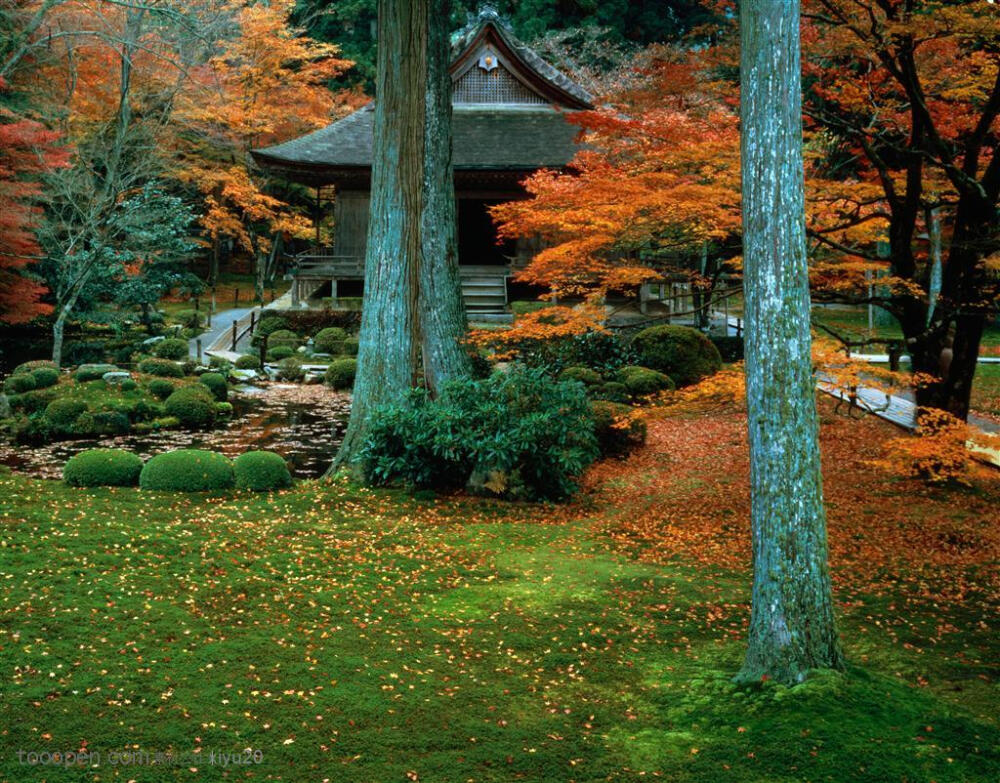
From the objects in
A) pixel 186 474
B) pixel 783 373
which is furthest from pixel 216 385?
pixel 783 373

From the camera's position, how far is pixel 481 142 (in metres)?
26.7

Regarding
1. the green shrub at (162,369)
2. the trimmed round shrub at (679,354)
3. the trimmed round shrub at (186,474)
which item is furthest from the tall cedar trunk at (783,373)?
the green shrub at (162,369)

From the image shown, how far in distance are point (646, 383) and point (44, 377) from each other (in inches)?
470

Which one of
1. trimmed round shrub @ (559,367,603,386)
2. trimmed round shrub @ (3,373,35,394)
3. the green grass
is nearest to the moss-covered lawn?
the green grass

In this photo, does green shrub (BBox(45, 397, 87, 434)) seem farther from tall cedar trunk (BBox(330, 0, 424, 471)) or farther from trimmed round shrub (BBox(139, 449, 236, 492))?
tall cedar trunk (BBox(330, 0, 424, 471))

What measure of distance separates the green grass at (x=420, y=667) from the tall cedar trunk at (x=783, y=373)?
364 millimetres

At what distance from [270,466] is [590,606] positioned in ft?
15.9

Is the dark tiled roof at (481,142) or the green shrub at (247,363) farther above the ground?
the dark tiled roof at (481,142)

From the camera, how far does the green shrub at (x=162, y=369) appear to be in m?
20.5

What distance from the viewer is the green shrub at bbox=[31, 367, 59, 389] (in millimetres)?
18234

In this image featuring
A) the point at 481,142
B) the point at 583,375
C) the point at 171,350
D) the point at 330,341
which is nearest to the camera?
the point at 583,375

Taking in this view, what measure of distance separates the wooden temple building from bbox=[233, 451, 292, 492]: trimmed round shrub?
51.5ft

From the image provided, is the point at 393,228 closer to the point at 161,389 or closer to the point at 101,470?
the point at 101,470

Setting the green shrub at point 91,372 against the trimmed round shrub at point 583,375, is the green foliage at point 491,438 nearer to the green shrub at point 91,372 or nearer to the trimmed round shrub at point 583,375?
the trimmed round shrub at point 583,375
